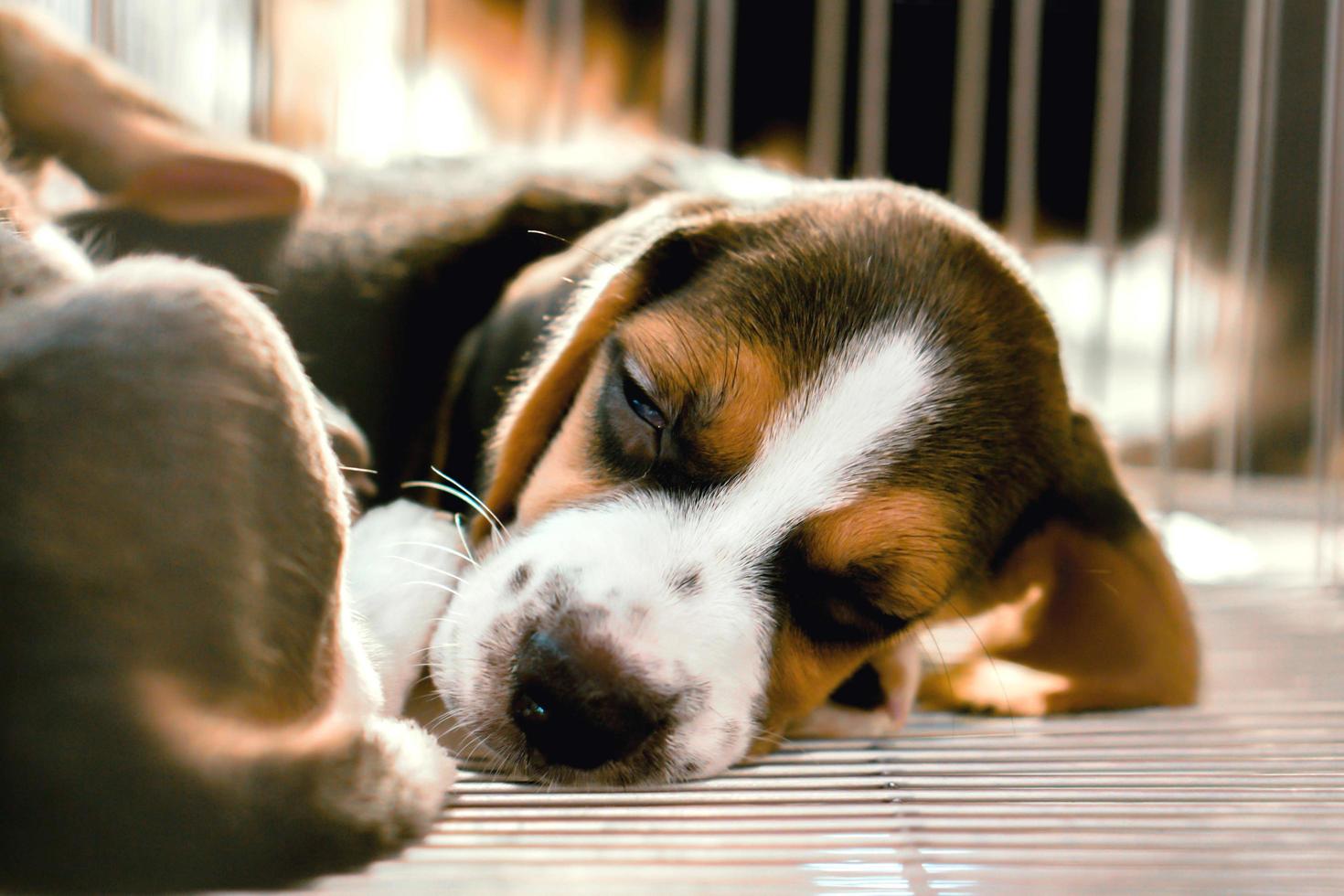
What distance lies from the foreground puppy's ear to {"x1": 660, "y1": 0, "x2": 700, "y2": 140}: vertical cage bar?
2.09 meters

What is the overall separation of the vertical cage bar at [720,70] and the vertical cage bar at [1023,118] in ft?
3.15

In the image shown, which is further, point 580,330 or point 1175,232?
point 1175,232

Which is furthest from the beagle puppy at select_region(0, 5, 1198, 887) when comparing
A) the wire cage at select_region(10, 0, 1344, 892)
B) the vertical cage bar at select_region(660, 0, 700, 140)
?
the vertical cage bar at select_region(660, 0, 700, 140)

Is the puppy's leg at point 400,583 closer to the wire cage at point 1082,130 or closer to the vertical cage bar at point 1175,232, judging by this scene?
the wire cage at point 1082,130

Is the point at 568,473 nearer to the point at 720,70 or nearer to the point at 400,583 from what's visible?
the point at 400,583

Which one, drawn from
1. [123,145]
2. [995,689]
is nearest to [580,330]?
[995,689]

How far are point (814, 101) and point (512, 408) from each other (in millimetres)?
2581

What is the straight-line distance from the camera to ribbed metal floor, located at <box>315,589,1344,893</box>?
101cm

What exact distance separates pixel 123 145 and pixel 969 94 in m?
2.70

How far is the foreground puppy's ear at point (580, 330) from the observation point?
175 centimetres

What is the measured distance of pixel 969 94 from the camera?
3758 millimetres

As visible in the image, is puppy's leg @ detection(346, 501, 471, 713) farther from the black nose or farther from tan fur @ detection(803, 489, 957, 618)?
tan fur @ detection(803, 489, 957, 618)

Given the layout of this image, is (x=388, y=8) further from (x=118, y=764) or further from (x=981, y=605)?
(x=118, y=764)

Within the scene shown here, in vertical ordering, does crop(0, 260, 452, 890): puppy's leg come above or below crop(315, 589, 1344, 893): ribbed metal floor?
above
